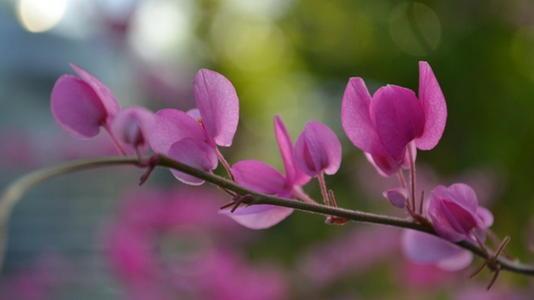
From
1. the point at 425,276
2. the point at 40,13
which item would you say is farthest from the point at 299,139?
the point at 40,13

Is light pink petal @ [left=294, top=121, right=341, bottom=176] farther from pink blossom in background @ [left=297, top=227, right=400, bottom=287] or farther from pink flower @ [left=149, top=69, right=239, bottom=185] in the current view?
pink blossom in background @ [left=297, top=227, right=400, bottom=287]

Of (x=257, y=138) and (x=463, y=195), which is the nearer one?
(x=463, y=195)

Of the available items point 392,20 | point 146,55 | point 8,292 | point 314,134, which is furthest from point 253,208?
point 146,55

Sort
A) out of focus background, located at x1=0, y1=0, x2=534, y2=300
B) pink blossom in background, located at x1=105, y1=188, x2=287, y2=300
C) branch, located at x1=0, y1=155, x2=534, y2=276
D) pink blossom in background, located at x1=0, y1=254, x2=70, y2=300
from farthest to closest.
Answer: pink blossom in background, located at x1=0, y1=254, x2=70, y2=300 < out of focus background, located at x1=0, y1=0, x2=534, y2=300 < pink blossom in background, located at x1=105, y1=188, x2=287, y2=300 < branch, located at x1=0, y1=155, x2=534, y2=276

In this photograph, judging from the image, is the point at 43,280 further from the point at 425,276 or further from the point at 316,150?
the point at 316,150

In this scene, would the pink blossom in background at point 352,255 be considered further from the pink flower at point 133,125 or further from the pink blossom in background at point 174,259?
the pink flower at point 133,125

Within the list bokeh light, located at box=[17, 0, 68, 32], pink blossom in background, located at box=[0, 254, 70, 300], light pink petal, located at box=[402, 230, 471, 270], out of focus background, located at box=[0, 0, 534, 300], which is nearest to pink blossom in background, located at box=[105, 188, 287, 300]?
out of focus background, located at box=[0, 0, 534, 300]
